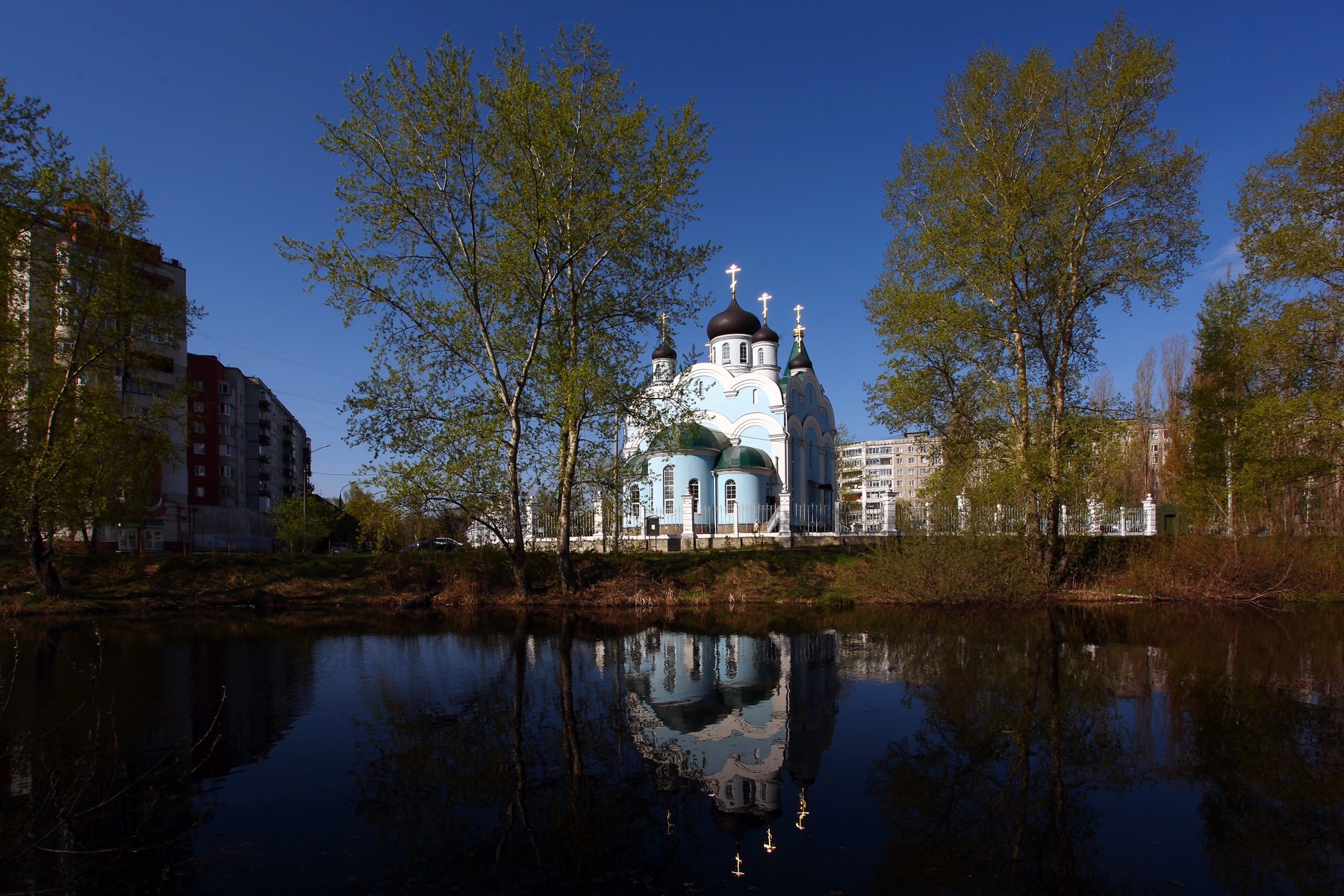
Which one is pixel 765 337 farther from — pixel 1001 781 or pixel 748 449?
pixel 1001 781

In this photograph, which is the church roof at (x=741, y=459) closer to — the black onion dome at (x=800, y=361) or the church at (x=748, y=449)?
the church at (x=748, y=449)

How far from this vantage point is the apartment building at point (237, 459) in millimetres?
41969

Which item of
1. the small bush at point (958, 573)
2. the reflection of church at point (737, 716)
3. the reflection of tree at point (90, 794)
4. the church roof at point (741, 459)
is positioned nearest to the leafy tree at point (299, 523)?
the church roof at point (741, 459)

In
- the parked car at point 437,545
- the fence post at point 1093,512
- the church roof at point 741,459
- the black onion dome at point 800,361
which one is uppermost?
the black onion dome at point 800,361

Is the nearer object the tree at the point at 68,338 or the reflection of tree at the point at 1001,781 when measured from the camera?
the reflection of tree at the point at 1001,781

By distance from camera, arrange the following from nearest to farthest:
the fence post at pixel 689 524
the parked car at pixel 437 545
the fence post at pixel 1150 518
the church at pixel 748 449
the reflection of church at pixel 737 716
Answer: the reflection of church at pixel 737 716
the parked car at pixel 437 545
the fence post at pixel 1150 518
the fence post at pixel 689 524
the church at pixel 748 449

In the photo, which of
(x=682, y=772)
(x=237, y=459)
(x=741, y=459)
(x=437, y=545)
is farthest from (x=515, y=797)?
(x=237, y=459)

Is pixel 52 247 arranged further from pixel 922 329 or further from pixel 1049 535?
pixel 1049 535

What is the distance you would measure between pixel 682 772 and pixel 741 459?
2831cm

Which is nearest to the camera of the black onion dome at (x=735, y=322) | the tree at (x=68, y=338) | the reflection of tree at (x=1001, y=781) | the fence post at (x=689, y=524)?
the reflection of tree at (x=1001, y=781)

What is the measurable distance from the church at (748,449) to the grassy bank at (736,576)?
24.5ft

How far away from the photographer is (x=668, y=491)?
34625mm

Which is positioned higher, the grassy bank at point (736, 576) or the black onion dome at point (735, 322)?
the black onion dome at point (735, 322)

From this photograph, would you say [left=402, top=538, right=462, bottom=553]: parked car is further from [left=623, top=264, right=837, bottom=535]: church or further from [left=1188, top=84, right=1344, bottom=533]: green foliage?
[left=1188, top=84, right=1344, bottom=533]: green foliage
